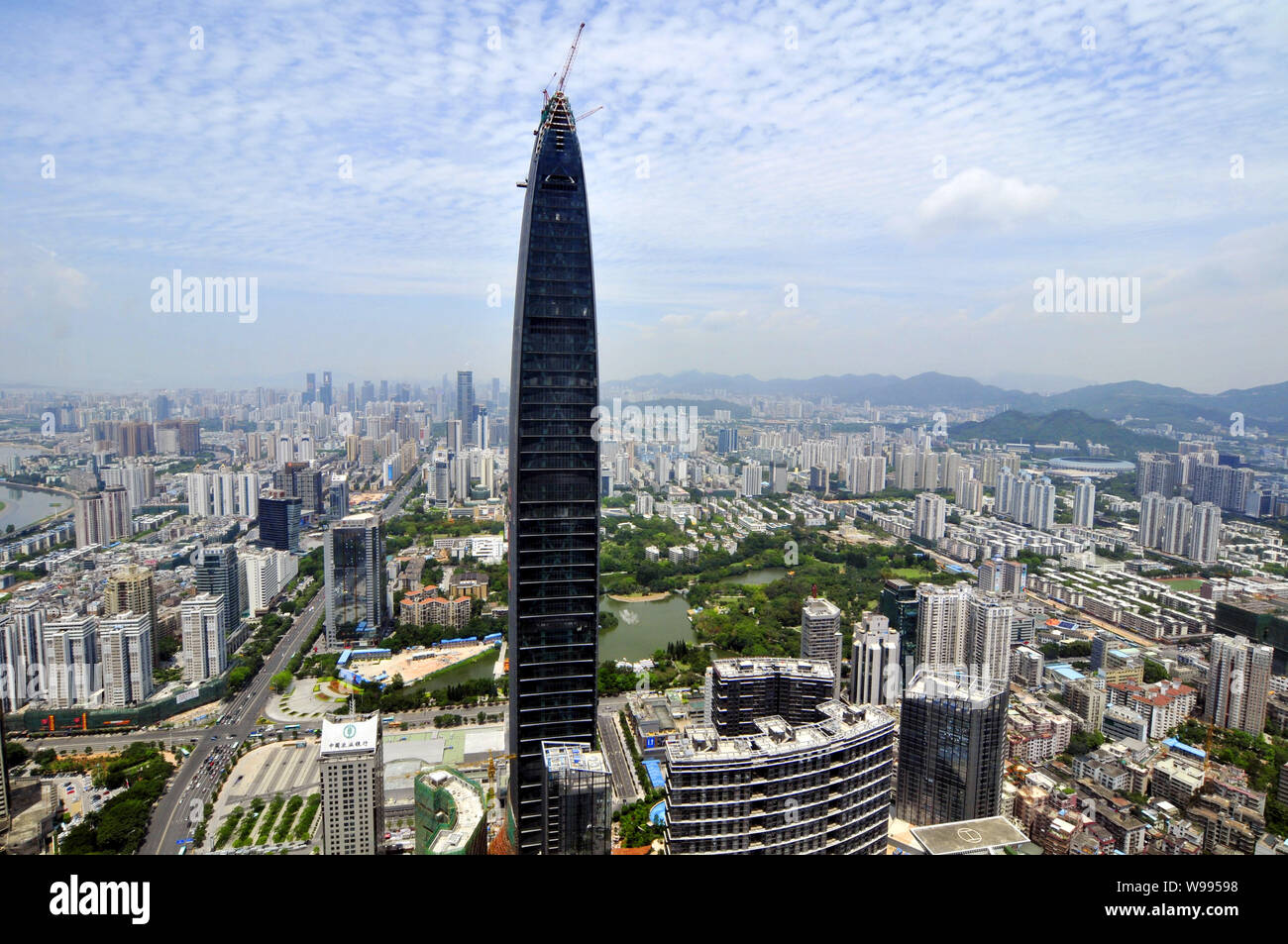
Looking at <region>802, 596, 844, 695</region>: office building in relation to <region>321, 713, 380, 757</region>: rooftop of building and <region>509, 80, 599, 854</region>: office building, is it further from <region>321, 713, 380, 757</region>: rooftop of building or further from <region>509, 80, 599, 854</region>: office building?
<region>321, 713, 380, 757</region>: rooftop of building

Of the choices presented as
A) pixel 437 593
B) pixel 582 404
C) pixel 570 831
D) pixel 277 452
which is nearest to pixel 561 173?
pixel 582 404

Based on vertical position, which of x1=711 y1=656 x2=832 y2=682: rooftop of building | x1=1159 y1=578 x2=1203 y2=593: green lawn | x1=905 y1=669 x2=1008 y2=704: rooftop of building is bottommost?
x1=1159 y1=578 x2=1203 y2=593: green lawn

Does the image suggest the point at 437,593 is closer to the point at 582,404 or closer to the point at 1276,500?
the point at 582,404

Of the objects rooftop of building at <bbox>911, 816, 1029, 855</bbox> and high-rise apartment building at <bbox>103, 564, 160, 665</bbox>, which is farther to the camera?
high-rise apartment building at <bbox>103, 564, 160, 665</bbox>

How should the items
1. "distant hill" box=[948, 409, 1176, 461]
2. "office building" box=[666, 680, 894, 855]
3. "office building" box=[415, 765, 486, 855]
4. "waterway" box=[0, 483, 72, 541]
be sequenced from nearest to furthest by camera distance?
"office building" box=[666, 680, 894, 855], "office building" box=[415, 765, 486, 855], "waterway" box=[0, 483, 72, 541], "distant hill" box=[948, 409, 1176, 461]

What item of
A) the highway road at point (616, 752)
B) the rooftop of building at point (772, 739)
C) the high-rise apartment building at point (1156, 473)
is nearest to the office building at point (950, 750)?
the rooftop of building at point (772, 739)

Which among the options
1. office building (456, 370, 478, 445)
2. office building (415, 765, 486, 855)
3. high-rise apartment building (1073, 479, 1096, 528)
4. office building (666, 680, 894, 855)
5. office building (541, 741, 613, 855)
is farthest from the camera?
office building (456, 370, 478, 445)

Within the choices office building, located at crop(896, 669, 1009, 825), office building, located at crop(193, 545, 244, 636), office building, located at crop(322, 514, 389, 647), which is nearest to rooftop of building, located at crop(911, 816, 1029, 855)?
office building, located at crop(896, 669, 1009, 825)

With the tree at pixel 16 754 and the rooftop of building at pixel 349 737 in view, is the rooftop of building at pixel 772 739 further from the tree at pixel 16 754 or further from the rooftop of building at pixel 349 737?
the tree at pixel 16 754

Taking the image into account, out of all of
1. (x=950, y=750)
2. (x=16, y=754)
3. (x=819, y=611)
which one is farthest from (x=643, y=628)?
(x=16, y=754)
